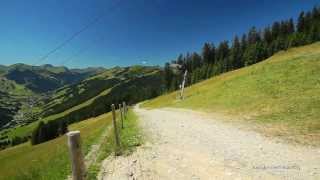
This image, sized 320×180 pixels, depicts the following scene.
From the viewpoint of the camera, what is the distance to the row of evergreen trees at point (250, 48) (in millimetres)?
126812

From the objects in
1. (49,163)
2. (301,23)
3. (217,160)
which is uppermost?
(301,23)

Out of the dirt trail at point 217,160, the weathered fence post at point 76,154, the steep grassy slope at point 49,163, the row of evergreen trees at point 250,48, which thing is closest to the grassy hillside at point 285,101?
the dirt trail at point 217,160

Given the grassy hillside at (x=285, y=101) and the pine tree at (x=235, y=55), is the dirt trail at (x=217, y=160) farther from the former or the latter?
A: the pine tree at (x=235, y=55)

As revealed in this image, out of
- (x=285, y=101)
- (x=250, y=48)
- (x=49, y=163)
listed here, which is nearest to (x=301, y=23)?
(x=250, y=48)

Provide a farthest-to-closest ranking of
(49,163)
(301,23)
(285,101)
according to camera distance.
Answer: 1. (301,23)
2. (285,101)
3. (49,163)

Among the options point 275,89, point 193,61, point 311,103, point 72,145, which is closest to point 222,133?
point 311,103

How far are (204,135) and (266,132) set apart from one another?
143 inches

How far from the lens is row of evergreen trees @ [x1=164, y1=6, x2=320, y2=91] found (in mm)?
126812

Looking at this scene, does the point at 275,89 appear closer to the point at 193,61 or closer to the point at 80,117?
the point at 193,61

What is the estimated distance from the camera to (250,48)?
13725 cm

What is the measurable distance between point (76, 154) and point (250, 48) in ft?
453

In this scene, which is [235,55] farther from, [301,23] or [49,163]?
[49,163]

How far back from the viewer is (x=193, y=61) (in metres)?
179

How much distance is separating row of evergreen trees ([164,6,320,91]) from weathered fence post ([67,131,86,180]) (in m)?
126
